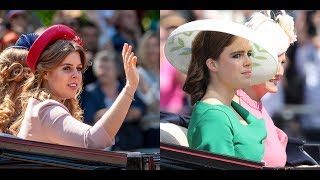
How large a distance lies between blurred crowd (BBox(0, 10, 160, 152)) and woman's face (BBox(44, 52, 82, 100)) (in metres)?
0.46

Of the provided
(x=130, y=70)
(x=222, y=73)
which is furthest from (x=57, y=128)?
(x=222, y=73)

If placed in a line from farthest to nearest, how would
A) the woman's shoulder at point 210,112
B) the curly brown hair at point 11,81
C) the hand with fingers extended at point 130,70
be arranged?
the woman's shoulder at point 210,112, the curly brown hair at point 11,81, the hand with fingers extended at point 130,70

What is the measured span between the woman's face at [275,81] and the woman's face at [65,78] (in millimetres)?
971

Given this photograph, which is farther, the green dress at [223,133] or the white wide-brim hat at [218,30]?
the white wide-brim hat at [218,30]

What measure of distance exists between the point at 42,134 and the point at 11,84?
0.39 meters

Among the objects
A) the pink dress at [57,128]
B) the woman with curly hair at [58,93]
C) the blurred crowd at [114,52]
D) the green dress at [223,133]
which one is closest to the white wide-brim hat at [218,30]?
the green dress at [223,133]

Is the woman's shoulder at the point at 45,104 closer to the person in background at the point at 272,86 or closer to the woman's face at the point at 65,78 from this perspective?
the woman's face at the point at 65,78

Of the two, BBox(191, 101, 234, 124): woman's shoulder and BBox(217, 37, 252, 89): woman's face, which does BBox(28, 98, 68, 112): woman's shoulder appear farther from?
BBox(217, 37, 252, 89): woman's face

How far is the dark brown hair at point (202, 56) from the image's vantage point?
4.84 metres

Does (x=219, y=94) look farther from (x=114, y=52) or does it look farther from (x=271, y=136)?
(x=114, y=52)

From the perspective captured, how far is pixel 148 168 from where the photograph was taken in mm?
4598

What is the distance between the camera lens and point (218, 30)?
4832 millimetres

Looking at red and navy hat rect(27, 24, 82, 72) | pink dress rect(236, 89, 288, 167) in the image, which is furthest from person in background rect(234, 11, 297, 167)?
red and navy hat rect(27, 24, 82, 72)
